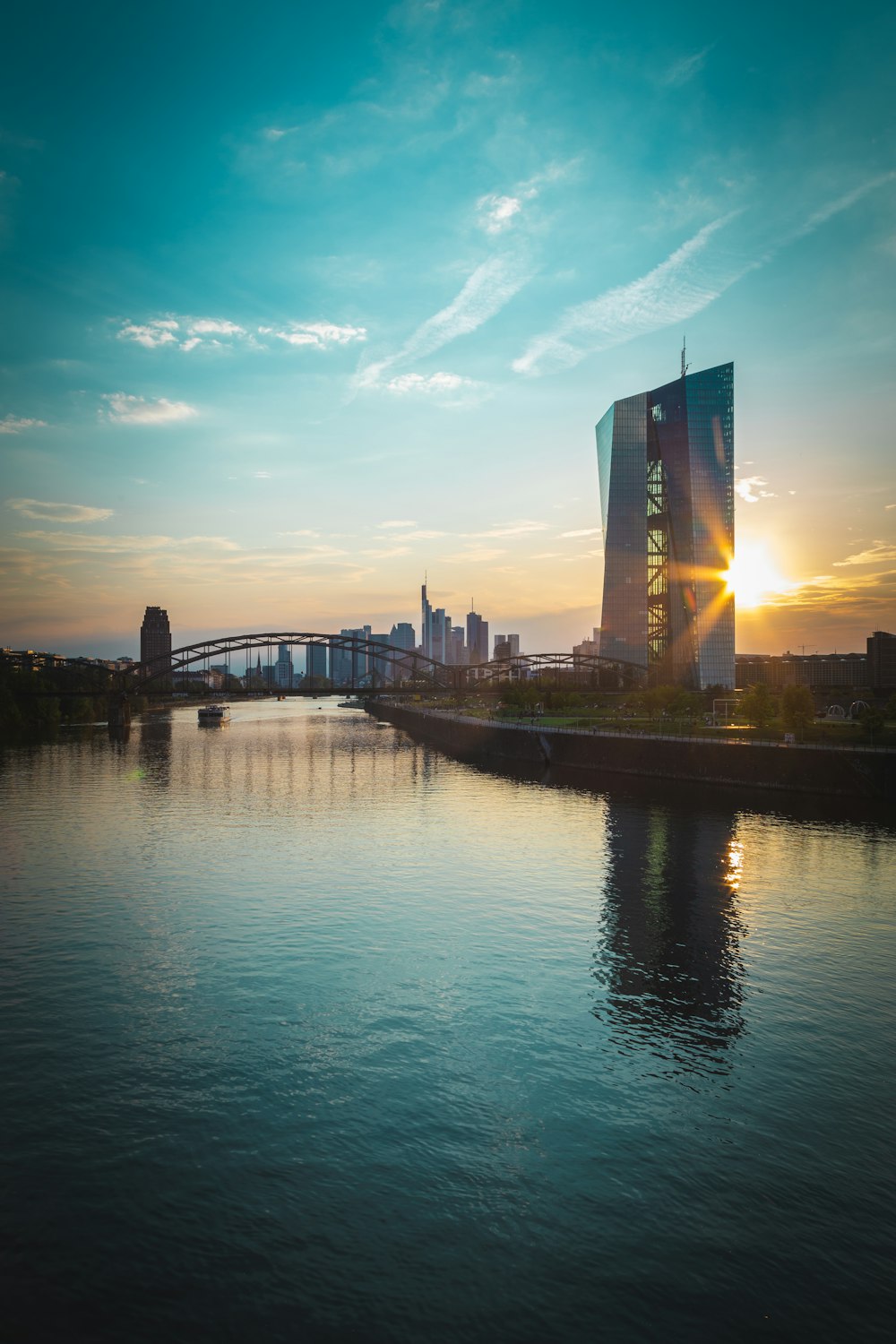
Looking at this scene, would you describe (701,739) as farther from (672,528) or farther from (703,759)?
(672,528)

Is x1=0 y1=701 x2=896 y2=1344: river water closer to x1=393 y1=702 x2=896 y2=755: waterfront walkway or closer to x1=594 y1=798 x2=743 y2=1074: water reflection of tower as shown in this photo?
x1=594 y1=798 x2=743 y2=1074: water reflection of tower

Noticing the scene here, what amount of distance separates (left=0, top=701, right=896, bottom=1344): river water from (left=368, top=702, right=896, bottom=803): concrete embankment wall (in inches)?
807

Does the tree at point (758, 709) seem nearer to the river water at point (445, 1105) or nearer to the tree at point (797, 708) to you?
the tree at point (797, 708)

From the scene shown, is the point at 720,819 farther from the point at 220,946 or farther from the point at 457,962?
the point at 220,946

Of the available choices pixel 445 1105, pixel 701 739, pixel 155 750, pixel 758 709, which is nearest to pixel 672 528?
pixel 758 709

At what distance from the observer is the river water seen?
10.4 metres

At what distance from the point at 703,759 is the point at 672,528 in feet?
410

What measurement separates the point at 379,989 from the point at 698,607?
542 feet

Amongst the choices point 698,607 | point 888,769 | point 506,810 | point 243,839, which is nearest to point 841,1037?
point 243,839

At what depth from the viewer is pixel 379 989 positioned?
19781mm

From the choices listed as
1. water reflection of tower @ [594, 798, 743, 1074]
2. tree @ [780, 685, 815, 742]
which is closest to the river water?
water reflection of tower @ [594, 798, 743, 1074]

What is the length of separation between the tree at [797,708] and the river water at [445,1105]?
39.2m

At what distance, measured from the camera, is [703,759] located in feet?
194

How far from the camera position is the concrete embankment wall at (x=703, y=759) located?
165ft
